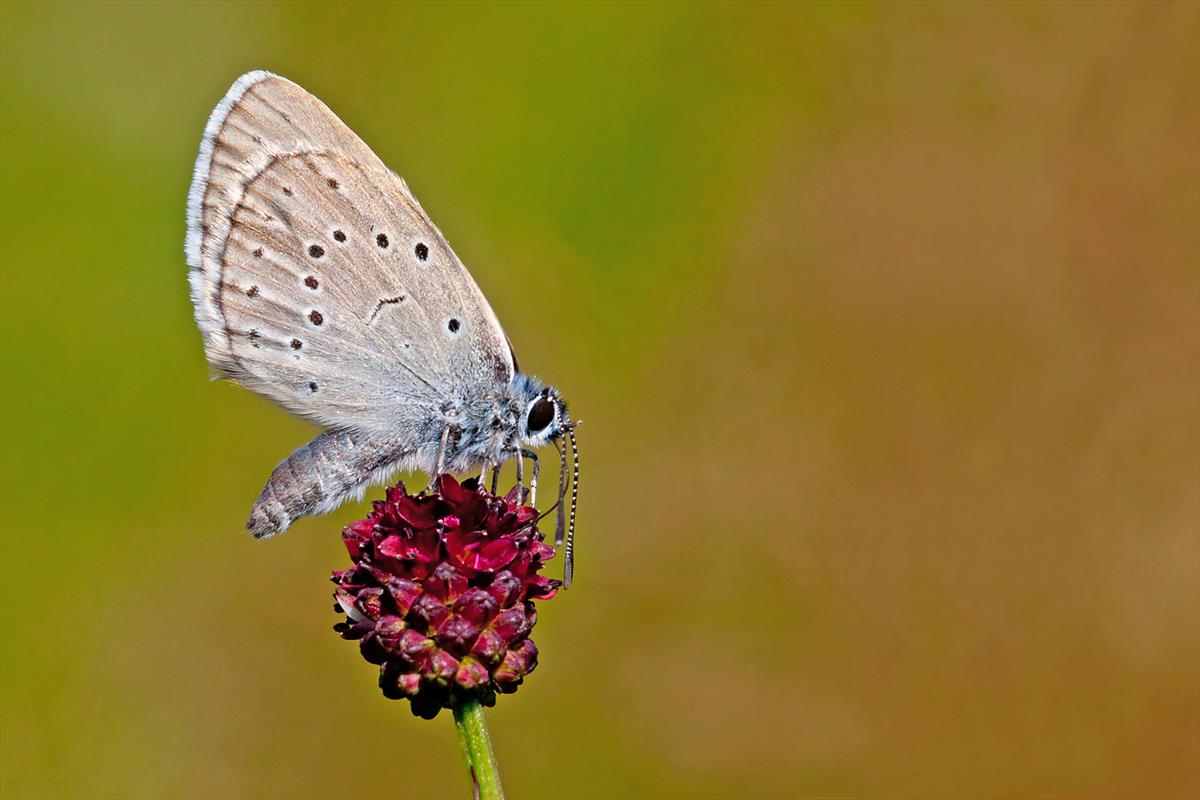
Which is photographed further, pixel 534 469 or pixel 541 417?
pixel 541 417

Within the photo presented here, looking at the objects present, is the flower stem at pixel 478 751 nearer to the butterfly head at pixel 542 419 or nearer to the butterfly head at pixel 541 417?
the butterfly head at pixel 541 417

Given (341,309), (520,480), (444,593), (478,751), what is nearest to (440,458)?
(520,480)

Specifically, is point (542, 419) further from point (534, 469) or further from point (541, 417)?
point (534, 469)

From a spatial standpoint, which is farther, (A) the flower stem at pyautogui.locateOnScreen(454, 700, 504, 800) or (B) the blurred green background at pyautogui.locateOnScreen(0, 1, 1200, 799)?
(B) the blurred green background at pyautogui.locateOnScreen(0, 1, 1200, 799)

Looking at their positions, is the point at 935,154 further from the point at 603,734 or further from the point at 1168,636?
the point at 603,734

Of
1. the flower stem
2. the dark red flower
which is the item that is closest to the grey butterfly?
the dark red flower

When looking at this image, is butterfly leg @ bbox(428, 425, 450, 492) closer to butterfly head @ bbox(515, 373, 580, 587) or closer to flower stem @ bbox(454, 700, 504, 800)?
butterfly head @ bbox(515, 373, 580, 587)

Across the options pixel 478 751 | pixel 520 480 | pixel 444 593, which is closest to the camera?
pixel 478 751
